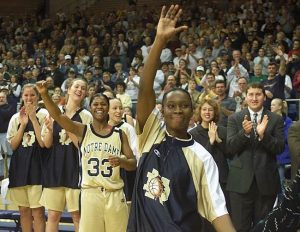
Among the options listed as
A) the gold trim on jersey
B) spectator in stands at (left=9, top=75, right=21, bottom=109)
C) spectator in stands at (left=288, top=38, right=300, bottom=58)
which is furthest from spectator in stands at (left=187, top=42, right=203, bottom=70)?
the gold trim on jersey

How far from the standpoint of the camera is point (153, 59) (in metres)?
3.48

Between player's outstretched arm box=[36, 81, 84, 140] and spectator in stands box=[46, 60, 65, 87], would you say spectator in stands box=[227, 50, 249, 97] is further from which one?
player's outstretched arm box=[36, 81, 84, 140]

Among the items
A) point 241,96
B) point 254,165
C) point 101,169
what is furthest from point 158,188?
point 241,96

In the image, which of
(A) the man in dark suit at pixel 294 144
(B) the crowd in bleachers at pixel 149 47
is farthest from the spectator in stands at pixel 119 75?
(A) the man in dark suit at pixel 294 144

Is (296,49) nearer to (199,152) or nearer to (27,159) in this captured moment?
(27,159)

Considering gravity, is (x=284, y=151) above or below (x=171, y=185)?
below

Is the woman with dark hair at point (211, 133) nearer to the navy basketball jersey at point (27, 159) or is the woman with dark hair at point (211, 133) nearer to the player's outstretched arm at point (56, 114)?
the player's outstretched arm at point (56, 114)

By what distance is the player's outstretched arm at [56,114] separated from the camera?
17.8 feet

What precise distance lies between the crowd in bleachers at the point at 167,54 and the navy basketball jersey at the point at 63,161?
2517 millimetres

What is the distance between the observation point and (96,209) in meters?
5.98

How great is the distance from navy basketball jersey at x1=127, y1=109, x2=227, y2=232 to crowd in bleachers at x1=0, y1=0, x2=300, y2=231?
5.21 m

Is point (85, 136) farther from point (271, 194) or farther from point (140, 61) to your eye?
point (140, 61)

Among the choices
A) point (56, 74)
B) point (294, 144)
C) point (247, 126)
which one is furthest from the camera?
point (56, 74)

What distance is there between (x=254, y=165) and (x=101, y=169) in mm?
1575
